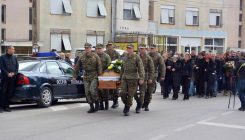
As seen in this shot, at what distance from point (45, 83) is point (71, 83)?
1.22 metres

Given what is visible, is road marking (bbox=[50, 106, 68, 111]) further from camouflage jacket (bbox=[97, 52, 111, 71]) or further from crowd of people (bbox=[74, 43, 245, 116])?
camouflage jacket (bbox=[97, 52, 111, 71])

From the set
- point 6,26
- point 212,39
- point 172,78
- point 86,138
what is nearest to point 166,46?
point 212,39

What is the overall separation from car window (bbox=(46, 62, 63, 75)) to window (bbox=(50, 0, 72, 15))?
78.6ft

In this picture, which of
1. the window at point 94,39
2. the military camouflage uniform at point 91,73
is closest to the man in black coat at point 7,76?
the military camouflage uniform at point 91,73

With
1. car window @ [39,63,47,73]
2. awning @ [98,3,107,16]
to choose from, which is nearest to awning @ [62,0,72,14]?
awning @ [98,3,107,16]

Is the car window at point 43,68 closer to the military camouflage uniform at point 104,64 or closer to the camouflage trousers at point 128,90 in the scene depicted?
the military camouflage uniform at point 104,64

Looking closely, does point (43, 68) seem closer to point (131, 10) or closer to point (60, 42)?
point (60, 42)

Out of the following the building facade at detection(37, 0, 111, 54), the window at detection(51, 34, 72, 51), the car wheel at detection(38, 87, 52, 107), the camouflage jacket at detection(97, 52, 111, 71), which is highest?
the building facade at detection(37, 0, 111, 54)

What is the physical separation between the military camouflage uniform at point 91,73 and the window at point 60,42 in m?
25.7

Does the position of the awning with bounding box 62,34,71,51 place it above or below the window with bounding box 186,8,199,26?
below

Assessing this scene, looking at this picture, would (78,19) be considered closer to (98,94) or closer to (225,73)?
(225,73)

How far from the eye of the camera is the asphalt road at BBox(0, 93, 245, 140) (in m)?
10.4

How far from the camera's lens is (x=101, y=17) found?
139 feet

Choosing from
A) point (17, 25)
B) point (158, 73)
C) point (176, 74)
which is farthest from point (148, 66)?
point (17, 25)
